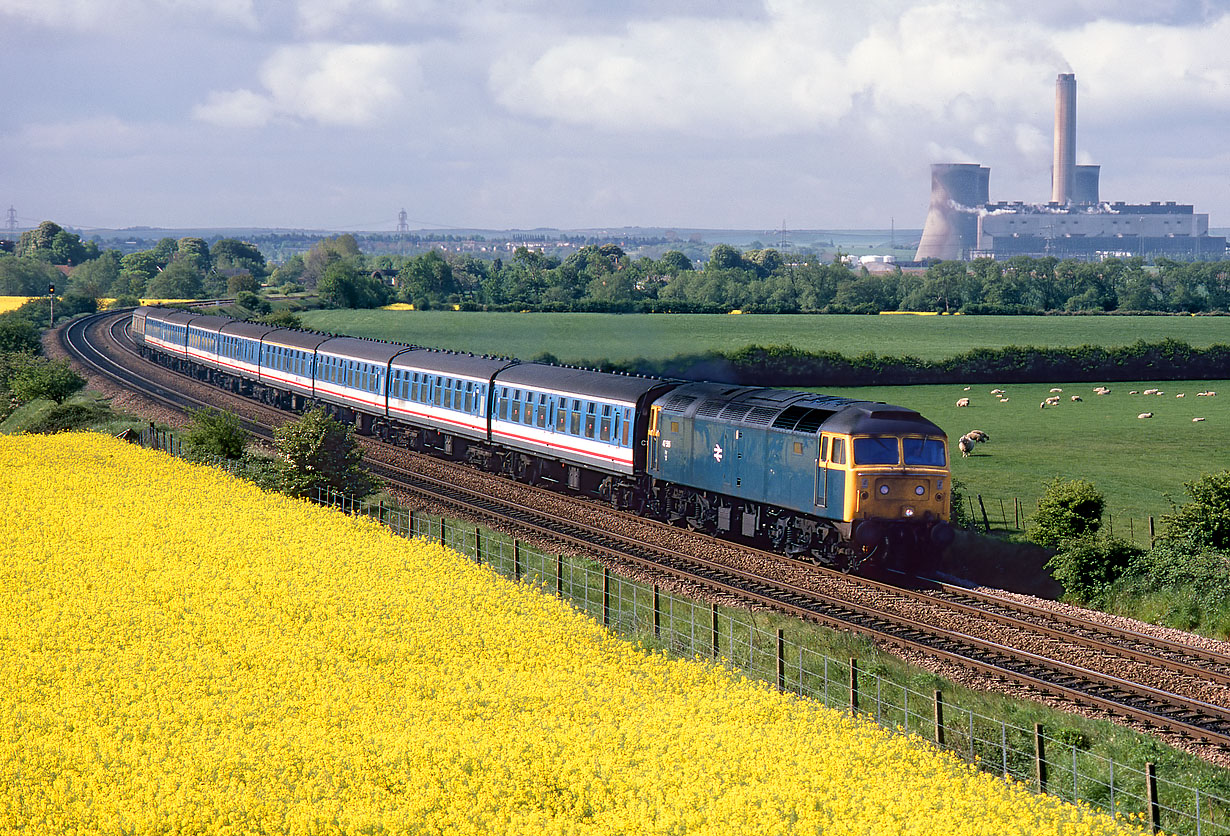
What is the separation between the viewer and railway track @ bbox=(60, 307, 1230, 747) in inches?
774

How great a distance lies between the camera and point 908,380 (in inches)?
2950

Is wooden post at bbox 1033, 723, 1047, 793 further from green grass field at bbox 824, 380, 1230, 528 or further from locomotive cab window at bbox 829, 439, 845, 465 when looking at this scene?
green grass field at bbox 824, 380, 1230, 528

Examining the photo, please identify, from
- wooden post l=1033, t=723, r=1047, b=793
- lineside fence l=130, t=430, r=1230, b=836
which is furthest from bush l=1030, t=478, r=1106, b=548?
wooden post l=1033, t=723, r=1047, b=793

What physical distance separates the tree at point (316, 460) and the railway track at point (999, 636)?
458 centimetres

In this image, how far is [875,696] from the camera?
20406 mm

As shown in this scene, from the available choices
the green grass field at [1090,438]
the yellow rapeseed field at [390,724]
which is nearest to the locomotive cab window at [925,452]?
the green grass field at [1090,438]

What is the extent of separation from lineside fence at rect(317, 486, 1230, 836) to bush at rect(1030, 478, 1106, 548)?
32.0 feet

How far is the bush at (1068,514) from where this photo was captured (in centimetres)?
→ 2941

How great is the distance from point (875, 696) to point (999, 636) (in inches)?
158

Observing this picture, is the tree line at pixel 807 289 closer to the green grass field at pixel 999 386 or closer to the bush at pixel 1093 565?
the green grass field at pixel 999 386

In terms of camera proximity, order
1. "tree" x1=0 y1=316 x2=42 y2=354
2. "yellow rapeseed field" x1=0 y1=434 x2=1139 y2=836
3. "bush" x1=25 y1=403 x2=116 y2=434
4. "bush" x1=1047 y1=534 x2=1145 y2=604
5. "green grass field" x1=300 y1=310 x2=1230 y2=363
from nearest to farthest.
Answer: "yellow rapeseed field" x1=0 y1=434 x2=1139 y2=836 → "bush" x1=1047 y1=534 x2=1145 y2=604 → "bush" x1=25 y1=403 x2=116 y2=434 → "tree" x1=0 y1=316 x2=42 y2=354 → "green grass field" x1=300 y1=310 x2=1230 y2=363

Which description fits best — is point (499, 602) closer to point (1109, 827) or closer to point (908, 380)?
point (1109, 827)

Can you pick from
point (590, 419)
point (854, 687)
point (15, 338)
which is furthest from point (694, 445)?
point (15, 338)

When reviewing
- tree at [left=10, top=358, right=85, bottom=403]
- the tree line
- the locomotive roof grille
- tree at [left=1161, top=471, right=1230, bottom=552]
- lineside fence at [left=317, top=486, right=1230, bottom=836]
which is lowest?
lineside fence at [left=317, top=486, right=1230, bottom=836]
